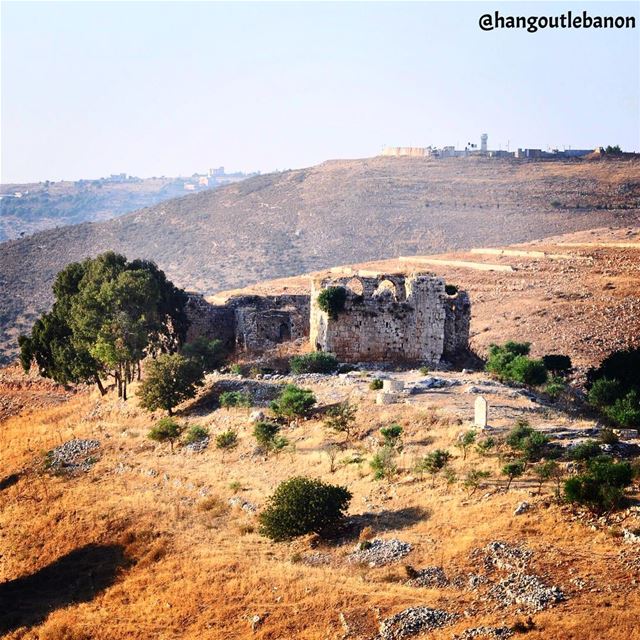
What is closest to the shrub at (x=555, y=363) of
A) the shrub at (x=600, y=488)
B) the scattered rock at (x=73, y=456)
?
the scattered rock at (x=73, y=456)

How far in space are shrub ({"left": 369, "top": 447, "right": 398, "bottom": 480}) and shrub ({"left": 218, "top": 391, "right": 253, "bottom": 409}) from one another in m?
5.48

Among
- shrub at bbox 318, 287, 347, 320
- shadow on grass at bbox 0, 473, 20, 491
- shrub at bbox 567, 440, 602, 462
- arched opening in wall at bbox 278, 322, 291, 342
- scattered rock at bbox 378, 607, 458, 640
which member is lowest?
shadow on grass at bbox 0, 473, 20, 491

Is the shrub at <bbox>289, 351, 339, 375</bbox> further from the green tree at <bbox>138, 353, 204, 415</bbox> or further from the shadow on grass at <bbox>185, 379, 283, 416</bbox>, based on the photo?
the green tree at <bbox>138, 353, 204, 415</bbox>

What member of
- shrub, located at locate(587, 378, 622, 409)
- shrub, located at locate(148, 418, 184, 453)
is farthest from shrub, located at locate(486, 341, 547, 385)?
shrub, located at locate(148, 418, 184, 453)

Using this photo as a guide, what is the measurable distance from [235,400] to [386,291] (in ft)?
22.2

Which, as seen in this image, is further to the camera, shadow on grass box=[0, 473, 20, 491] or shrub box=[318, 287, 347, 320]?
shrub box=[318, 287, 347, 320]

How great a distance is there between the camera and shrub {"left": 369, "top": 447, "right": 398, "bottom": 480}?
1714 cm

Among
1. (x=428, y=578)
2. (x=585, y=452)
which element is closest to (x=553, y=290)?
(x=585, y=452)

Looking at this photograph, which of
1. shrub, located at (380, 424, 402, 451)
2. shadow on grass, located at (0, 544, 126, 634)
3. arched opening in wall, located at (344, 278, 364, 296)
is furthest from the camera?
arched opening in wall, located at (344, 278, 364, 296)

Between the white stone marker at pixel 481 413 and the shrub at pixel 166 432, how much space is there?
7.21 meters

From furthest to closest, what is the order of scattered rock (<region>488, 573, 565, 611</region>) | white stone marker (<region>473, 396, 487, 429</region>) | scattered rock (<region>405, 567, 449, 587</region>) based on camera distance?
white stone marker (<region>473, 396, 487, 429</region>), scattered rock (<region>405, 567, 449, 587</region>), scattered rock (<region>488, 573, 565, 611</region>)

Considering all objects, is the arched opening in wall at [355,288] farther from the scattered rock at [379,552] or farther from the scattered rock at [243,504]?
the scattered rock at [379,552]

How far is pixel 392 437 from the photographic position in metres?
18.5

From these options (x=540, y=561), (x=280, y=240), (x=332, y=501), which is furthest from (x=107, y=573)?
(x=280, y=240)
